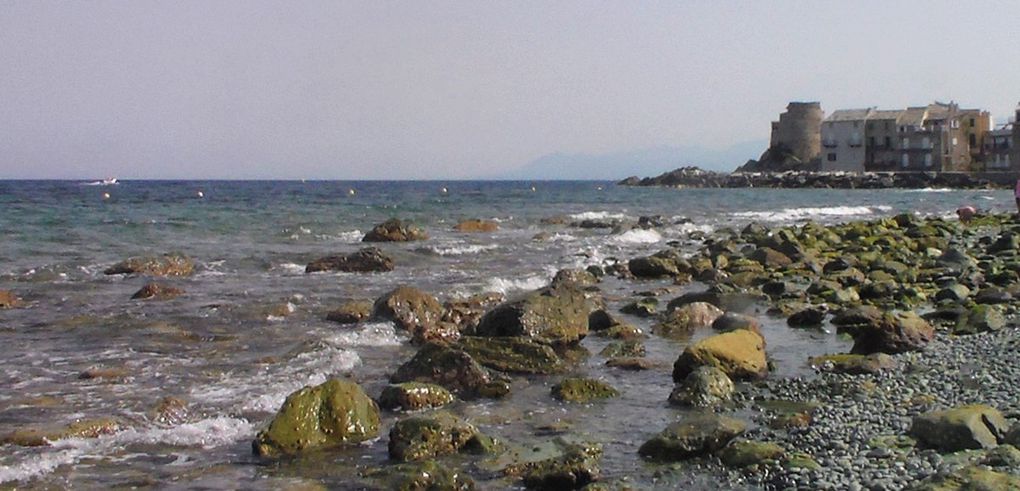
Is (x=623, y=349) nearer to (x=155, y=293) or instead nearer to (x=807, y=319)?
(x=807, y=319)

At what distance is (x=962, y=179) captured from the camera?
83375mm

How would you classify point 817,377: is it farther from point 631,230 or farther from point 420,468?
point 631,230

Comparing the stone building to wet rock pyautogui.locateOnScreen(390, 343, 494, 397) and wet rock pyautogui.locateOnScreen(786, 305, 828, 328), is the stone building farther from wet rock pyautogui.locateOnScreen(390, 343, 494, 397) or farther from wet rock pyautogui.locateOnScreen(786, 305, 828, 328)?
wet rock pyautogui.locateOnScreen(390, 343, 494, 397)

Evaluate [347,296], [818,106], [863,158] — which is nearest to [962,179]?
[863,158]

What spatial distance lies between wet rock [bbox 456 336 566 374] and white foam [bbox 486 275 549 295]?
247 inches

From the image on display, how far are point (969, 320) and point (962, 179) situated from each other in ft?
259

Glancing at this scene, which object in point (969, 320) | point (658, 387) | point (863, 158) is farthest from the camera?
point (863, 158)

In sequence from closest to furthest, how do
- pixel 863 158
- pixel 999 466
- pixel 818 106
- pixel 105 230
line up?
pixel 999 466 < pixel 105 230 < pixel 863 158 < pixel 818 106

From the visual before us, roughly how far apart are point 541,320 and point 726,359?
2.77 metres

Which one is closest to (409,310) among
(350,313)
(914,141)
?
(350,313)

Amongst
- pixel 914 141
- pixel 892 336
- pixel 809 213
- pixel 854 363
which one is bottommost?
pixel 809 213

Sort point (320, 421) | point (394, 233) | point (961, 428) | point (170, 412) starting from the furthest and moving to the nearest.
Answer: point (394, 233) < point (170, 412) < point (320, 421) < point (961, 428)

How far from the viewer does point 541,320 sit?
12031mm

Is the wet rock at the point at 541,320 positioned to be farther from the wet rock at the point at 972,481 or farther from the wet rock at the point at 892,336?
the wet rock at the point at 972,481
